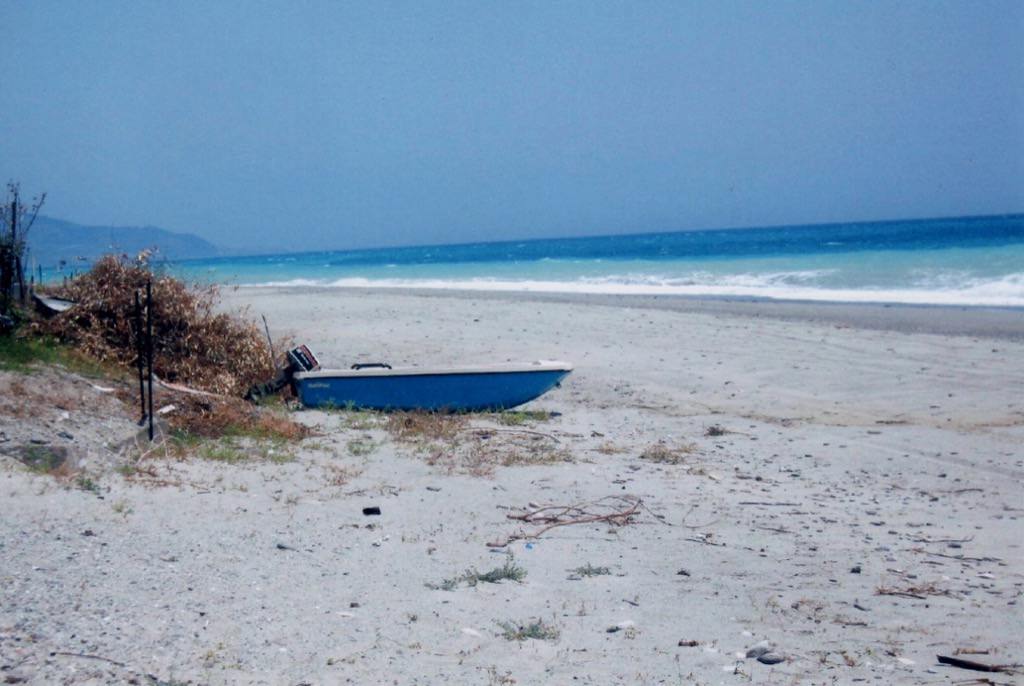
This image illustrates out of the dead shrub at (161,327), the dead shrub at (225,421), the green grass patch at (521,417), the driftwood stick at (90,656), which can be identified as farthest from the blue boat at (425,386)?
the driftwood stick at (90,656)

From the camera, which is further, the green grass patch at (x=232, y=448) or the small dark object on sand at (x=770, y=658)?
the green grass patch at (x=232, y=448)

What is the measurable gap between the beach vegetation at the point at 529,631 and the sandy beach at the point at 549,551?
3cm

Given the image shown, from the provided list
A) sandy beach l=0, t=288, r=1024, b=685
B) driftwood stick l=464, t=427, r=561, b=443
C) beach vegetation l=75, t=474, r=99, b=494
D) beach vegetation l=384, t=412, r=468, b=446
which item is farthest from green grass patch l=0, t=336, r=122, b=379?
driftwood stick l=464, t=427, r=561, b=443

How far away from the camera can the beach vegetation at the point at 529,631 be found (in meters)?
4.08

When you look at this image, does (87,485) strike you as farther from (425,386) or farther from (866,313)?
(866,313)

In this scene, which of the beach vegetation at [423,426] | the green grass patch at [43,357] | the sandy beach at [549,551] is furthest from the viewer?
the beach vegetation at [423,426]

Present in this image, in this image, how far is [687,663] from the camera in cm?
388

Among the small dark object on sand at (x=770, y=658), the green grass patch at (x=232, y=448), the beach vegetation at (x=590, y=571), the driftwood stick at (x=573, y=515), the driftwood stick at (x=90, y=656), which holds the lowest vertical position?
the small dark object on sand at (x=770, y=658)

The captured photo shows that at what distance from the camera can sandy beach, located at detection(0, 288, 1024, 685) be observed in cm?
380

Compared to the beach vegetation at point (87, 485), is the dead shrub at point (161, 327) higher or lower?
higher

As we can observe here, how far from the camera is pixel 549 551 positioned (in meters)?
5.37

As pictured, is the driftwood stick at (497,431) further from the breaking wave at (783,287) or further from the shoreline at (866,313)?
the breaking wave at (783,287)

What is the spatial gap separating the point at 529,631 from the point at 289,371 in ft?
19.9

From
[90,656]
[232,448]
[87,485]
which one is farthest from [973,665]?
[232,448]
